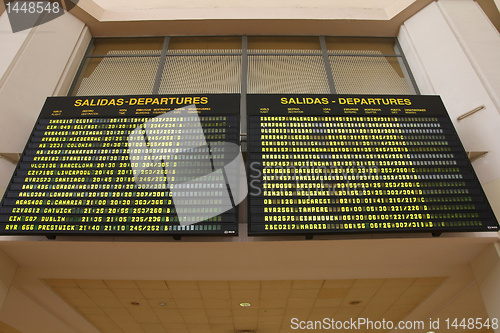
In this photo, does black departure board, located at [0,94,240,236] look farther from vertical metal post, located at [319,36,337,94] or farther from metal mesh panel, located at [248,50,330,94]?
vertical metal post, located at [319,36,337,94]

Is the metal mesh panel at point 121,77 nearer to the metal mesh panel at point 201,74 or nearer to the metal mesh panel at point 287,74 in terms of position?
the metal mesh panel at point 201,74

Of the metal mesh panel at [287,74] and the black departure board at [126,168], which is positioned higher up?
→ the metal mesh panel at [287,74]

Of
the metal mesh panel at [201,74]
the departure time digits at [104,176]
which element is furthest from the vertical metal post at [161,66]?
the departure time digits at [104,176]

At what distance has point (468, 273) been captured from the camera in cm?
455

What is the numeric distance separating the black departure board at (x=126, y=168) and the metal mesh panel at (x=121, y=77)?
41.6 inches

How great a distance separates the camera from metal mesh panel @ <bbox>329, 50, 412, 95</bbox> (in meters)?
6.08

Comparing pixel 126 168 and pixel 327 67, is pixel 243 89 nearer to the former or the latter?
pixel 327 67

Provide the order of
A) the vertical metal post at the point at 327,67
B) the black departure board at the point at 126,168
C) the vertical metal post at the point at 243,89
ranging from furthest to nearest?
the vertical metal post at the point at 327,67 → the vertical metal post at the point at 243,89 → the black departure board at the point at 126,168

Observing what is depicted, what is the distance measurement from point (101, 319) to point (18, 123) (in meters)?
3.42

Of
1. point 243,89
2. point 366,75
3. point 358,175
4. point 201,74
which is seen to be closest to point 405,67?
point 366,75

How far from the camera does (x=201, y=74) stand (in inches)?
250

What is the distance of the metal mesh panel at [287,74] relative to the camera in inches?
239

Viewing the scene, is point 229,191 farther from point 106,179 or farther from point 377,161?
point 377,161

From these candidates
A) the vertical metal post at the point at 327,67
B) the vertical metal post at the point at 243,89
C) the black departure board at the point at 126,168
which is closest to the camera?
the black departure board at the point at 126,168
